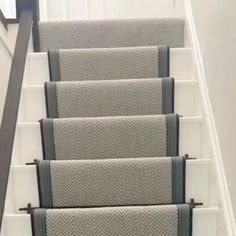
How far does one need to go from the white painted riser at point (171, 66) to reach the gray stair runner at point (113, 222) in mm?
852

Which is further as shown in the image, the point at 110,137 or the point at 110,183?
the point at 110,137

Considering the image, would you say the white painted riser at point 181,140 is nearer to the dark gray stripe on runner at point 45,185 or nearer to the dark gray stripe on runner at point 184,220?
the dark gray stripe on runner at point 45,185

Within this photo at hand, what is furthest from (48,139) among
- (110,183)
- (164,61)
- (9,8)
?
(9,8)

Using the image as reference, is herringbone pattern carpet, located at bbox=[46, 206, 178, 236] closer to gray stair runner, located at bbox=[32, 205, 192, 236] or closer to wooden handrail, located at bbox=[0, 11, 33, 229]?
gray stair runner, located at bbox=[32, 205, 192, 236]

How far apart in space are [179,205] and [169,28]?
115 cm

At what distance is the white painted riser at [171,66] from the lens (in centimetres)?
246

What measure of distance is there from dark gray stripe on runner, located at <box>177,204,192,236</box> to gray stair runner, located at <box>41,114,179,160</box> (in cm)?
36

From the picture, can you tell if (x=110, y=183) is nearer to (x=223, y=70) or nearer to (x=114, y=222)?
(x=114, y=222)

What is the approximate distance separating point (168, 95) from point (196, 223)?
0.65m

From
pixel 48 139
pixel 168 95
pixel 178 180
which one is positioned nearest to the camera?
pixel 178 180

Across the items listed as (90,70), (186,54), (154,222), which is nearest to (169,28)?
(186,54)

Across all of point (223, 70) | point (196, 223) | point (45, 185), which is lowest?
point (196, 223)

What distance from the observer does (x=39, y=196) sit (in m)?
1.94

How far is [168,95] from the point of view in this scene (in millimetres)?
2262
